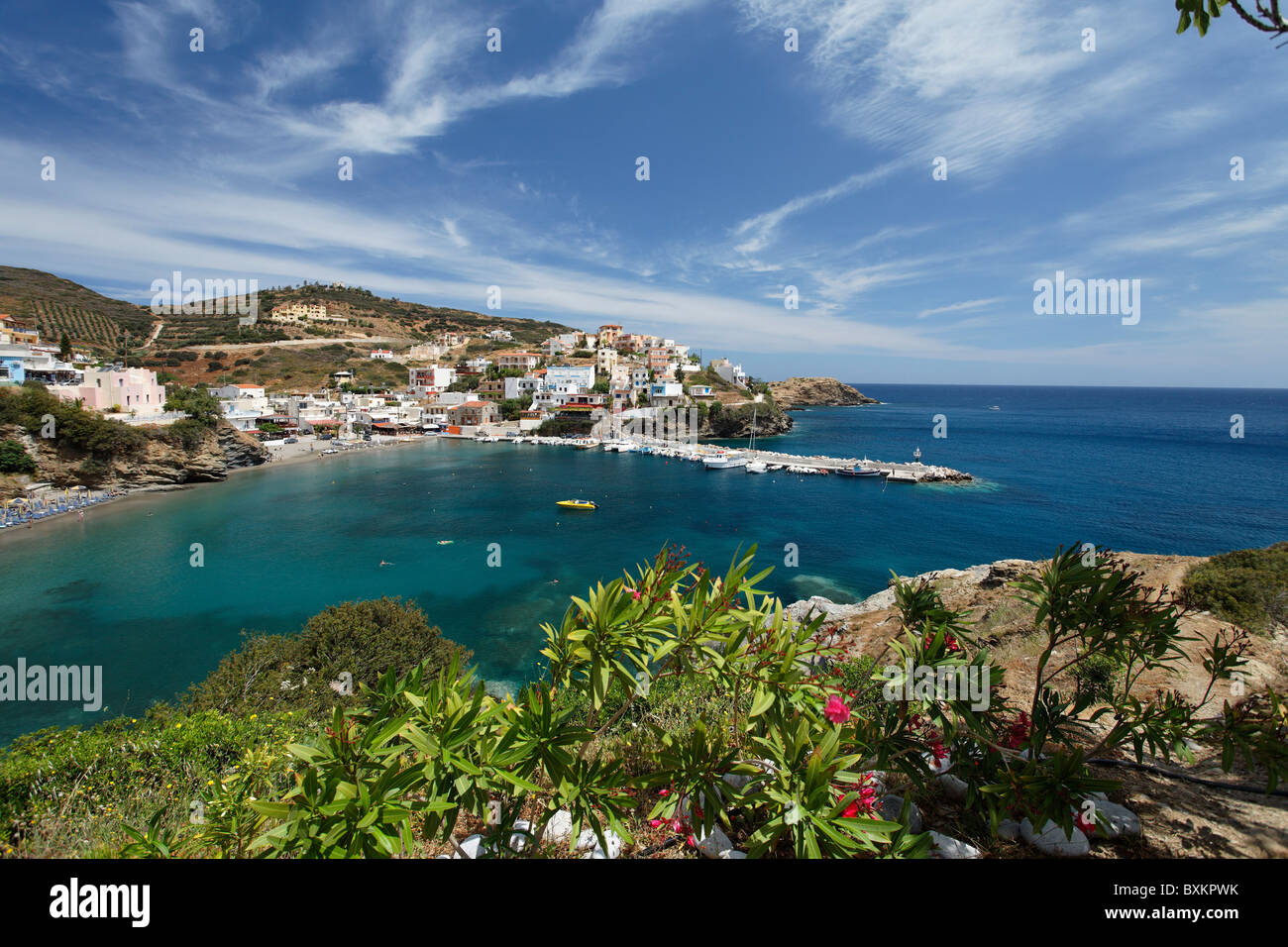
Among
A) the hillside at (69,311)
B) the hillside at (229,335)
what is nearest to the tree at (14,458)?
the hillside at (229,335)

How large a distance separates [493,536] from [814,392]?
3965 inches

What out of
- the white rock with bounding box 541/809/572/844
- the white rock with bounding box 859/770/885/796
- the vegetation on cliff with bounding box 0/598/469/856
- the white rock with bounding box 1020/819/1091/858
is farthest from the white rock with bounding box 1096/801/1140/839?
the vegetation on cliff with bounding box 0/598/469/856

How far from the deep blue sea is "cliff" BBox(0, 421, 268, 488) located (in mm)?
2231

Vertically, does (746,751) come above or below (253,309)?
below

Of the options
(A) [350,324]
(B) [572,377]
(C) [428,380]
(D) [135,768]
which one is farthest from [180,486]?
(A) [350,324]

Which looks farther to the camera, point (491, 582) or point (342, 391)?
point (342, 391)

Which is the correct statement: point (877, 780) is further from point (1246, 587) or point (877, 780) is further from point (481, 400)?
point (481, 400)

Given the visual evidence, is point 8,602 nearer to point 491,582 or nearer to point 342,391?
point 491,582

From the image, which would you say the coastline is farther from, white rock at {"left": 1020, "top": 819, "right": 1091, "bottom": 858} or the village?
white rock at {"left": 1020, "top": 819, "right": 1091, "bottom": 858}

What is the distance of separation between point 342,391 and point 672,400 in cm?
4051

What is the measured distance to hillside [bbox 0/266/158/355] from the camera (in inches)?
2173
